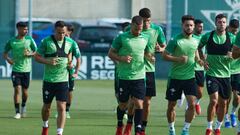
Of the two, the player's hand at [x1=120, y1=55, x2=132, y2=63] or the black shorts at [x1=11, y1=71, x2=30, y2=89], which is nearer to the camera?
the player's hand at [x1=120, y1=55, x2=132, y2=63]

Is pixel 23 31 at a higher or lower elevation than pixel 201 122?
higher

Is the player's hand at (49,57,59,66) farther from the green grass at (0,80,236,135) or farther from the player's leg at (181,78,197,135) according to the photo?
the player's leg at (181,78,197,135)

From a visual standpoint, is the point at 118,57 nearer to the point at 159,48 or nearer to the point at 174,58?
the point at 174,58

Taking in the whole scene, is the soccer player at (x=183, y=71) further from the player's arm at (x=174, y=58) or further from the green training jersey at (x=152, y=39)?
the green training jersey at (x=152, y=39)

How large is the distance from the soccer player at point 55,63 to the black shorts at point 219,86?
2.70 metres

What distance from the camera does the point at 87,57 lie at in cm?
3997

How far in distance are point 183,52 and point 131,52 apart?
112cm

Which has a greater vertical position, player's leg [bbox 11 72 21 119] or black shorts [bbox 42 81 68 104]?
black shorts [bbox 42 81 68 104]

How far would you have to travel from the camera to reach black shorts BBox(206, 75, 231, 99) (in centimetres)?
1892

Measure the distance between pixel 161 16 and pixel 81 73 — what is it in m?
18.6

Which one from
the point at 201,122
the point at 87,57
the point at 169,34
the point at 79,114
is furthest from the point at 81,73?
the point at 201,122

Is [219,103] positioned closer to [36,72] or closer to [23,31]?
[23,31]

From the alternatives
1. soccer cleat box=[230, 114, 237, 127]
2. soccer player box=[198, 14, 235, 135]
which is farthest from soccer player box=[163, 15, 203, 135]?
soccer cleat box=[230, 114, 237, 127]

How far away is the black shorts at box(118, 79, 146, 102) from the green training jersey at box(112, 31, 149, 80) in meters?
0.07
